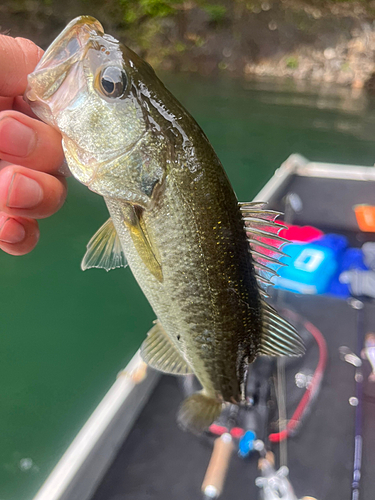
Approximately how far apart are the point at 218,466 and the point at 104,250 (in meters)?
1.55

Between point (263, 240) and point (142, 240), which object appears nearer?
point (142, 240)

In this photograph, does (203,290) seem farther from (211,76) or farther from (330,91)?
(211,76)

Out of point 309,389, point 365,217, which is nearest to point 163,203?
point 309,389

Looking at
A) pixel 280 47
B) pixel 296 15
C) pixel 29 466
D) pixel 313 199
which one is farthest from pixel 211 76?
pixel 29 466

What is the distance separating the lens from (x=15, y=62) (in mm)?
872

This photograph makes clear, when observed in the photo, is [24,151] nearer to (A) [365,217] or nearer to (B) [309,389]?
(B) [309,389]

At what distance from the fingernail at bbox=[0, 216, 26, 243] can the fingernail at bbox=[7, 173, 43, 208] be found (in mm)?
174

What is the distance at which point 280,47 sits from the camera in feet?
54.7

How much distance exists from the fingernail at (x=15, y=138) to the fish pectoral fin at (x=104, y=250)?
0.28 meters

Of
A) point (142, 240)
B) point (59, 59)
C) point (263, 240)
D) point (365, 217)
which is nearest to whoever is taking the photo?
point (59, 59)

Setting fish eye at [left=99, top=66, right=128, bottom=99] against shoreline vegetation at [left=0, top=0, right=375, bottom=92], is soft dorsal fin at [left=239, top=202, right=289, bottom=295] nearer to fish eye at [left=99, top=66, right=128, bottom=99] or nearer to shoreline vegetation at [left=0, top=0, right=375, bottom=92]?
fish eye at [left=99, top=66, right=128, bottom=99]

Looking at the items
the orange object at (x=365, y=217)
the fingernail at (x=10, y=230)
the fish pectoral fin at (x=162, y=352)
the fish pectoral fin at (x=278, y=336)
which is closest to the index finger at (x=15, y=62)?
the fingernail at (x=10, y=230)

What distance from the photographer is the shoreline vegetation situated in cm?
1581

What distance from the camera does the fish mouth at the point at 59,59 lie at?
804 millimetres
